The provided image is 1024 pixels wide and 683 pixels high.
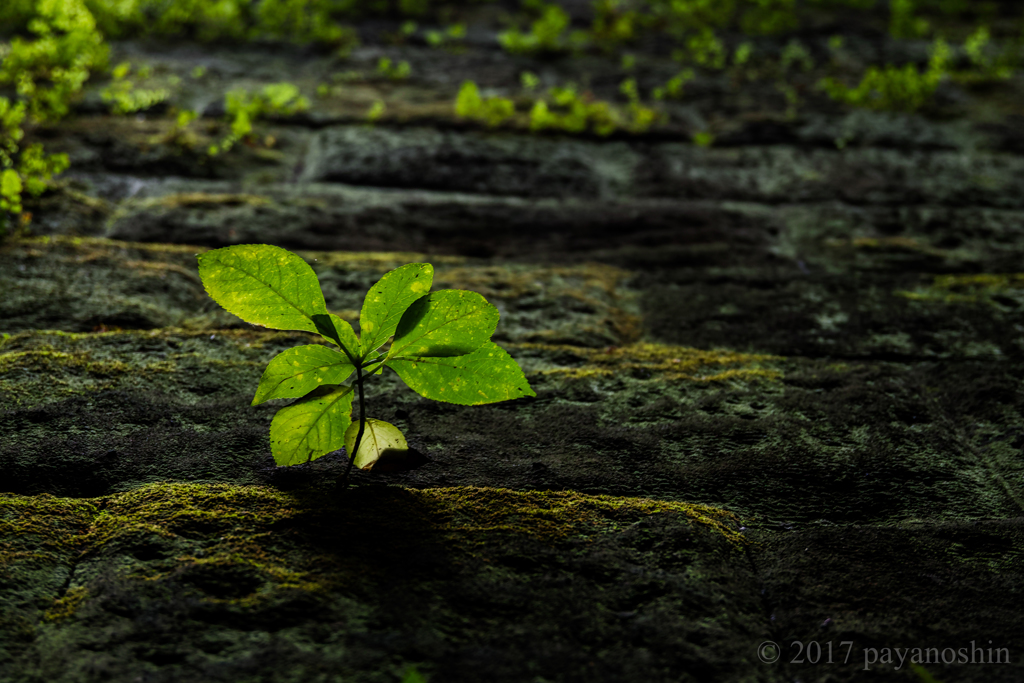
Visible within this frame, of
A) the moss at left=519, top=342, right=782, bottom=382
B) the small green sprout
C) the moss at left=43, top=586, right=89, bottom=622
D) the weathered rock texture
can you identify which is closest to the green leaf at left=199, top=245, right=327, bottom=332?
the weathered rock texture

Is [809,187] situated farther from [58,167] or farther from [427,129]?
[58,167]

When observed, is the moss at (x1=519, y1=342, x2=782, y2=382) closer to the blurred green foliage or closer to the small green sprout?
the small green sprout

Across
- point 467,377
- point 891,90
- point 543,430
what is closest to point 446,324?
point 467,377

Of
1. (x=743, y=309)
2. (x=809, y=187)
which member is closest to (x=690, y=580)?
(x=743, y=309)

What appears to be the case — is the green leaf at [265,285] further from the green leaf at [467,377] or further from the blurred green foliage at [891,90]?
the blurred green foliage at [891,90]

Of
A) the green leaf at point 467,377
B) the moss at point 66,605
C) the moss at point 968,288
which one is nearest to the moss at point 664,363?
the green leaf at point 467,377

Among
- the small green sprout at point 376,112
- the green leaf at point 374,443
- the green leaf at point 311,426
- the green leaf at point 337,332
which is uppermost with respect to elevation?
the small green sprout at point 376,112

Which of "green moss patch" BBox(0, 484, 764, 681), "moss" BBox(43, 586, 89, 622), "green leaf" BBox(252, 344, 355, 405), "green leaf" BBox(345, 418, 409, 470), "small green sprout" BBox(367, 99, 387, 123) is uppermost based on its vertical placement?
"small green sprout" BBox(367, 99, 387, 123)

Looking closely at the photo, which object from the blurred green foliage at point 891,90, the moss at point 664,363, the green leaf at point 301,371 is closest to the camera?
the green leaf at point 301,371
